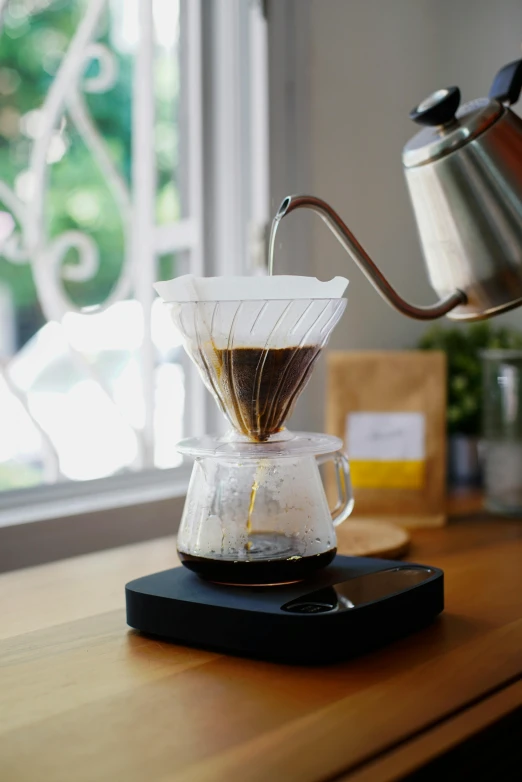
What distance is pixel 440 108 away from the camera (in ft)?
2.95

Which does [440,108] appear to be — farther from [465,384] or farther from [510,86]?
[465,384]

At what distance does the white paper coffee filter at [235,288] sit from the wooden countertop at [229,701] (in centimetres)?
28

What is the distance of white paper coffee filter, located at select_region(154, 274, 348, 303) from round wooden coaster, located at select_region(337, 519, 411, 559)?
1.10 ft

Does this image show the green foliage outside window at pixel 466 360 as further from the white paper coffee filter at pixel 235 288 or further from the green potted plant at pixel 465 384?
the white paper coffee filter at pixel 235 288

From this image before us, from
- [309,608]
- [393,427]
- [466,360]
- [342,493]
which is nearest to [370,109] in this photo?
[466,360]

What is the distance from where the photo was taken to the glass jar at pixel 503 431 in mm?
1272

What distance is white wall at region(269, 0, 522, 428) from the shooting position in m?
1.39

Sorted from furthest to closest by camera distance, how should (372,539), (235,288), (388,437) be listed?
(388,437)
(372,539)
(235,288)

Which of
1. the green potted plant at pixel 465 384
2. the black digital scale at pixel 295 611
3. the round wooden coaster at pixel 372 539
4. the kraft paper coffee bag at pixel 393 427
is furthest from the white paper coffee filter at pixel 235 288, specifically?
the green potted plant at pixel 465 384

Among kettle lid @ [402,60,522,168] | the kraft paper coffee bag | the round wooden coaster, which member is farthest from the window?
kettle lid @ [402,60,522,168]

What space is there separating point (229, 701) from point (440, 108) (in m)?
0.60

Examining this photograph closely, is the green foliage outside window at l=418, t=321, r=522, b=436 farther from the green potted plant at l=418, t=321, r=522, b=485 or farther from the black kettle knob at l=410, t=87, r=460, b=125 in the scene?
the black kettle knob at l=410, t=87, r=460, b=125

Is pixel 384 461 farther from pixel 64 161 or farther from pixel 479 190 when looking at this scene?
pixel 64 161

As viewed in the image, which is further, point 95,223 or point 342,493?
point 95,223
